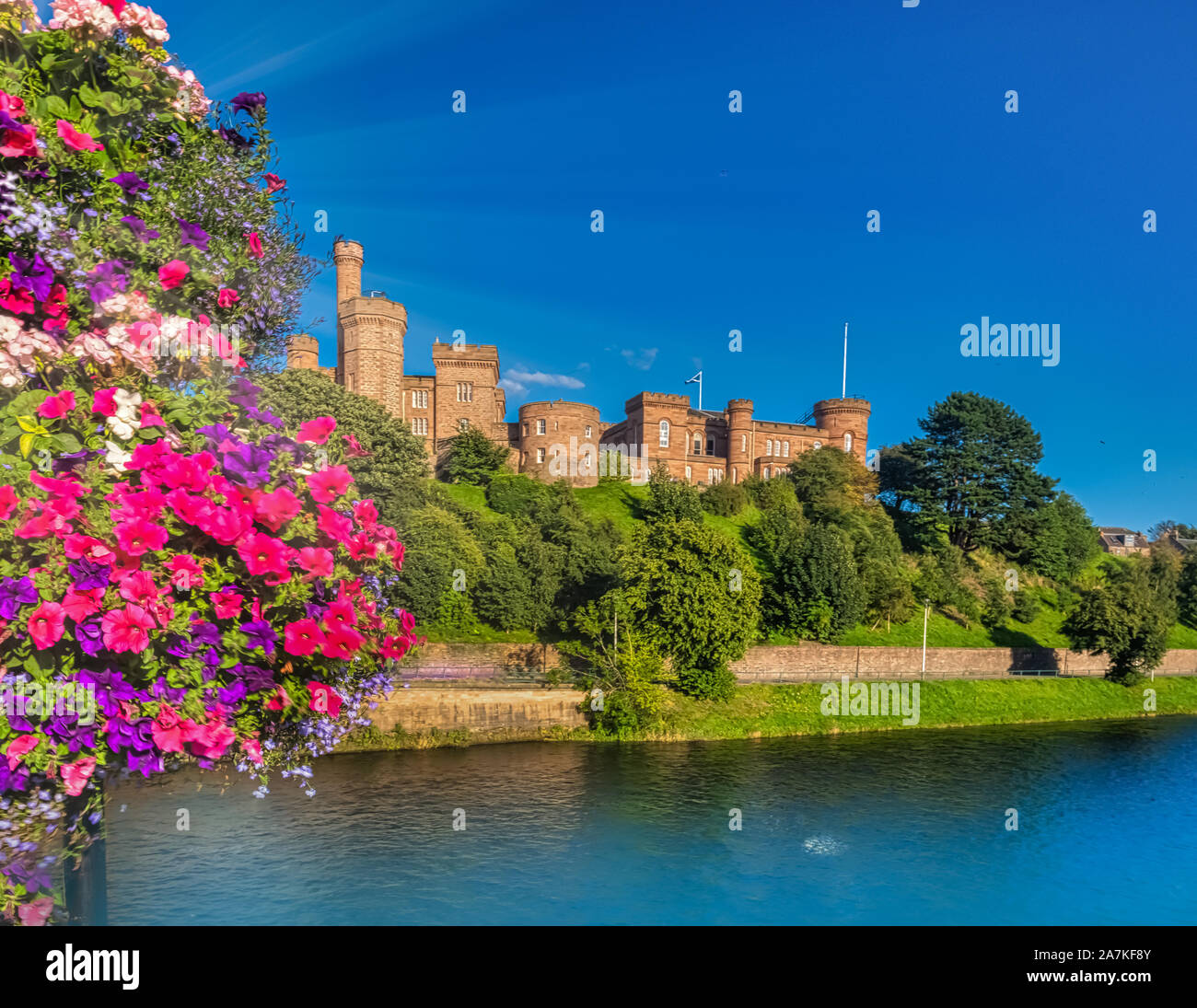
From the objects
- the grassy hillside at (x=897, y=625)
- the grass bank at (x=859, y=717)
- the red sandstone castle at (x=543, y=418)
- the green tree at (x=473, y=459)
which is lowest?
the grass bank at (x=859, y=717)

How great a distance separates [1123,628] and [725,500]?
31297 millimetres

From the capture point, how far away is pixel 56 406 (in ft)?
13.2

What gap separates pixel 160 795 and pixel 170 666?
2750cm

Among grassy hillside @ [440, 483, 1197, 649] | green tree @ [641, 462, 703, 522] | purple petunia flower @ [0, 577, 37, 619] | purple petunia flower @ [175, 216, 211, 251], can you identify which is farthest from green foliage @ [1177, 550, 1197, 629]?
purple petunia flower @ [0, 577, 37, 619]

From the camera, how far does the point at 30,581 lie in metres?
3.79

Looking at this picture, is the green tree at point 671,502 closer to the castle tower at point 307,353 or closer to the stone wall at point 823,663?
the stone wall at point 823,663

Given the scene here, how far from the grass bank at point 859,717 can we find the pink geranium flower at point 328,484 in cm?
3032

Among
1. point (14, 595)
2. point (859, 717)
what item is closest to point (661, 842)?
point (859, 717)

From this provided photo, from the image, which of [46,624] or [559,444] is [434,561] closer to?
[559,444]

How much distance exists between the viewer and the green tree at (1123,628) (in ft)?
155

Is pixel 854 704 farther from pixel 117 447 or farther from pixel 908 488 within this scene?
pixel 117 447

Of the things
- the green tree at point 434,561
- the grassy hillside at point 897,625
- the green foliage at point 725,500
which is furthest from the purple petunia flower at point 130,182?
the green foliage at point 725,500

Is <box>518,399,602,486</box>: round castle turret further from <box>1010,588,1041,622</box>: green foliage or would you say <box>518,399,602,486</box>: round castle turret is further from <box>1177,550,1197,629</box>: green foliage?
<box>1177,550,1197,629</box>: green foliage

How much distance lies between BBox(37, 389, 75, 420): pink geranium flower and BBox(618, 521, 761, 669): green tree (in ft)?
109
